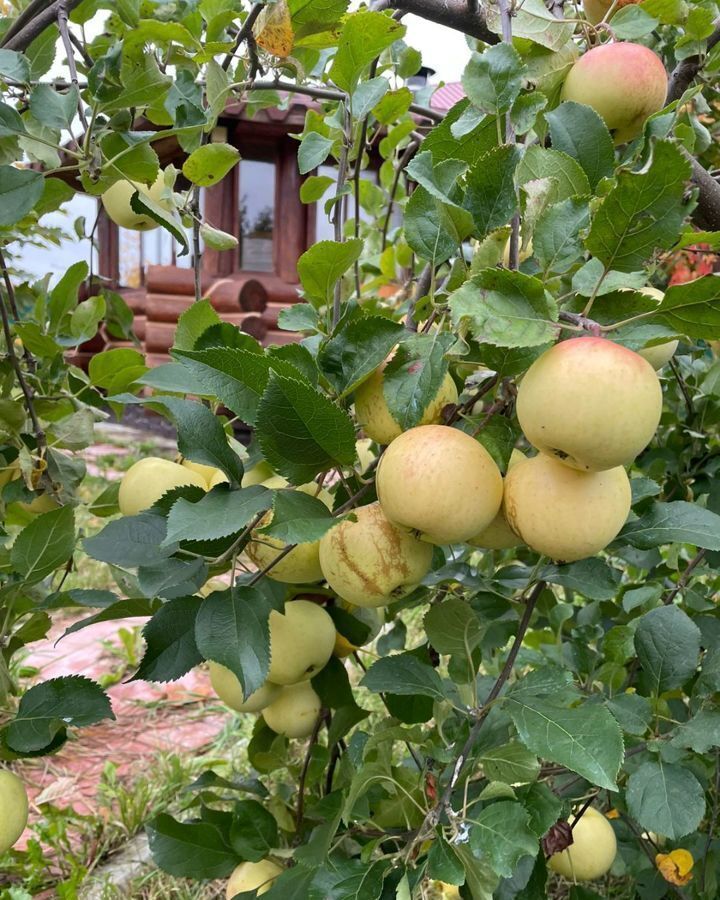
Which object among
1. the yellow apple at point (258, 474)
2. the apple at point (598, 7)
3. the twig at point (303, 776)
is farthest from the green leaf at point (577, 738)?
the apple at point (598, 7)

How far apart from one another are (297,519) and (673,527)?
1.08 feet

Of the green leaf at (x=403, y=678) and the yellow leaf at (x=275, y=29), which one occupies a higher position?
the yellow leaf at (x=275, y=29)

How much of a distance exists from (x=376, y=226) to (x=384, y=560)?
135 cm

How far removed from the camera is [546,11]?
2.53 ft

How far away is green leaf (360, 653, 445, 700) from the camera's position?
2.43 ft

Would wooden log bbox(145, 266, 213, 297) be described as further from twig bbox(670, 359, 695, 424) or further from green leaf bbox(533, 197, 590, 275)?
green leaf bbox(533, 197, 590, 275)

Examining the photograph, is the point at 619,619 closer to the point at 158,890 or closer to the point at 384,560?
the point at 384,560

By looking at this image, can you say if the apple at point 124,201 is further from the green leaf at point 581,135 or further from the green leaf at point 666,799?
the green leaf at point 666,799

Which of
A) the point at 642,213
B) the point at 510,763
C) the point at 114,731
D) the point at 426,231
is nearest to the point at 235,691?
the point at 510,763

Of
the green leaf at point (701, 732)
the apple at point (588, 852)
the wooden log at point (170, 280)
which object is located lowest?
the wooden log at point (170, 280)

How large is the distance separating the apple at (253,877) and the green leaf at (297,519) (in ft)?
2.03

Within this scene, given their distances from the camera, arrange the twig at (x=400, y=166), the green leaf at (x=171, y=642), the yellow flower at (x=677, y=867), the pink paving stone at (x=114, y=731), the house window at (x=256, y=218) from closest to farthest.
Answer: the green leaf at (x=171, y=642) < the yellow flower at (x=677, y=867) < the twig at (x=400, y=166) < the pink paving stone at (x=114, y=731) < the house window at (x=256, y=218)

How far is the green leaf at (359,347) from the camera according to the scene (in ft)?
1.97

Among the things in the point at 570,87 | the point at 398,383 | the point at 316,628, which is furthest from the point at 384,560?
the point at 570,87
